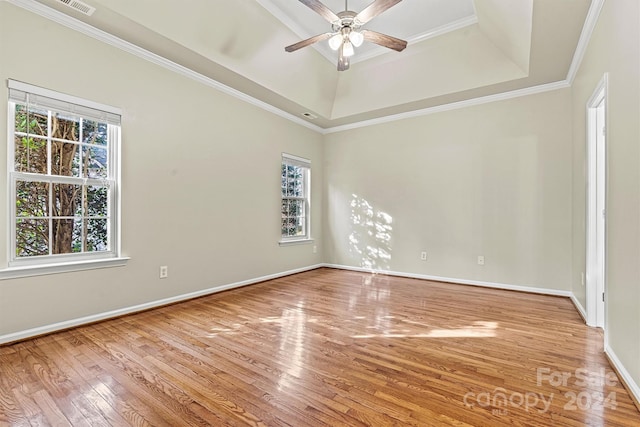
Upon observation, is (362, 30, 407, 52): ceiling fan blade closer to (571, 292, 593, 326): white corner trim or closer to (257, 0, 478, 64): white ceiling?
(257, 0, 478, 64): white ceiling

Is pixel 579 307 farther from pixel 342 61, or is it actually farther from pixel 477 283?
pixel 342 61

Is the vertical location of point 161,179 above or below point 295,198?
above

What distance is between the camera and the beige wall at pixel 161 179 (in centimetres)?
246

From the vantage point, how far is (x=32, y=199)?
2518 millimetres

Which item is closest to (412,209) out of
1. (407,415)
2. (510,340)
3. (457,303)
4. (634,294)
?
(457,303)

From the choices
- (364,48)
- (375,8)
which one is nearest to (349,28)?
(375,8)

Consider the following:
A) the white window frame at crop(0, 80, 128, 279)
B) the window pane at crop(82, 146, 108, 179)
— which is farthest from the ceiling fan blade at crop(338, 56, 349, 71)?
the window pane at crop(82, 146, 108, 179)

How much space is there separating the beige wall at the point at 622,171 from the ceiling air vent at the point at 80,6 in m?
3.85

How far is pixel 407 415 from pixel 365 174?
4287mm

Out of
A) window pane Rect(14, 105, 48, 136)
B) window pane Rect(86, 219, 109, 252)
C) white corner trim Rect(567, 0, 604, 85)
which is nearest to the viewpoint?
white corner trim Rect(567, 0, 604, 85)

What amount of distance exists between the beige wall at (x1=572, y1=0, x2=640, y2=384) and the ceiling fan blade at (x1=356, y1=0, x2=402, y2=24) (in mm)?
1500

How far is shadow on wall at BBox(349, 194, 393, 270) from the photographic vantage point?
203 inches

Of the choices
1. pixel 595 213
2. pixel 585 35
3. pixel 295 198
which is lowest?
pixel 595 213

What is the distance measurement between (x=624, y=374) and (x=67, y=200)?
4439mm
